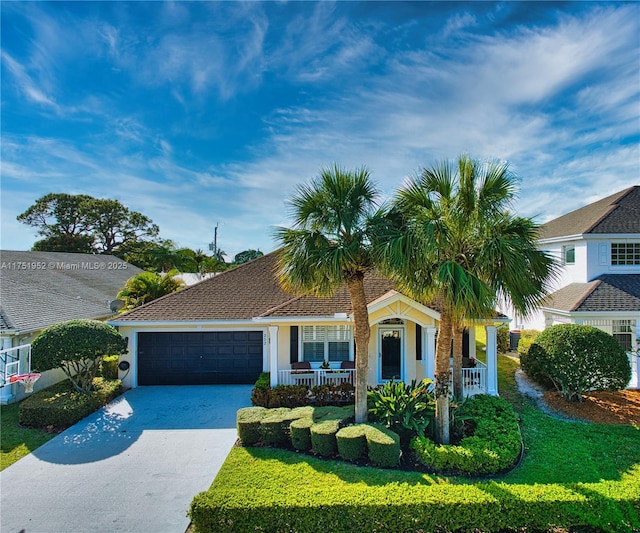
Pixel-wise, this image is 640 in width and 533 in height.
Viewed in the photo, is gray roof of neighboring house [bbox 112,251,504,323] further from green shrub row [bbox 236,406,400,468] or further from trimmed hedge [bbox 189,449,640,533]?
trimmed hedge [bbox 189,449,640,533]

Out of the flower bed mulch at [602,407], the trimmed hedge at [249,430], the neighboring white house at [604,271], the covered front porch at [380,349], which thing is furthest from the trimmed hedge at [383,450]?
the neighboring white house at [604,271]

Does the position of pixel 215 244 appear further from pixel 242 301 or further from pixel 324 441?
pixel 324 441

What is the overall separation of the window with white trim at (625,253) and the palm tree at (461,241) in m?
10.2

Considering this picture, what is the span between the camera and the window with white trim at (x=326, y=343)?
44.8 ft

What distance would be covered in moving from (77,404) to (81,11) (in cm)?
1101

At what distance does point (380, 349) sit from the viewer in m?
13.1

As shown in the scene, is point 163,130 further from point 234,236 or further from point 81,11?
point 234,236

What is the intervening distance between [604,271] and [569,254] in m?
1.80

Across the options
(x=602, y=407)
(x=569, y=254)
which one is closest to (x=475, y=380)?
(x=602, y=407)

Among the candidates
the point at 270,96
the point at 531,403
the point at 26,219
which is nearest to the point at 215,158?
the point at 270,96

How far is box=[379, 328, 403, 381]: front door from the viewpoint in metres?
13.2

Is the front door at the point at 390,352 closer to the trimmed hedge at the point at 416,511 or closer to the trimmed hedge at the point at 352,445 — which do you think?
the trimmed hedge at the point at 352,445

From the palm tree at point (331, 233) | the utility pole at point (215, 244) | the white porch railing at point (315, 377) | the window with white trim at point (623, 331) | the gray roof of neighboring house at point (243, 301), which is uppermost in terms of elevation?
the utility pole at point (215, 244)

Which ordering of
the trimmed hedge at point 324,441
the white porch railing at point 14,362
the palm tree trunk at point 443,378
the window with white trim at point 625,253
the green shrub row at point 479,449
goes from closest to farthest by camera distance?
the green shrub row at point 479,449, the trimmed hedge at point 324,441, the palm tree trunk at point 443,378, the white porch railing at point 14,362, the window with white trim at point 625,253
